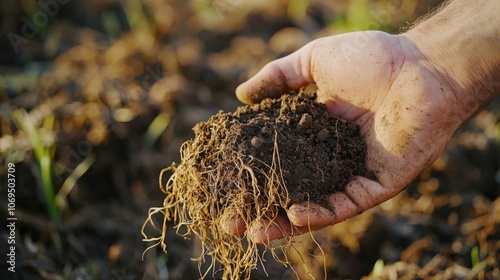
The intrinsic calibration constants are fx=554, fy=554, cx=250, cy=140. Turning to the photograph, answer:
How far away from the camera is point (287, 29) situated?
3445 mm

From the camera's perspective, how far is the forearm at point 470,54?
1.70m

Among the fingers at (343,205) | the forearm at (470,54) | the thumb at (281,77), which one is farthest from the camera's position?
the thumb at (281,77)

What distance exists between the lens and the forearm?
170cm

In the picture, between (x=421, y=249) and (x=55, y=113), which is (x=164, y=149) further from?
(x=421, y=249)

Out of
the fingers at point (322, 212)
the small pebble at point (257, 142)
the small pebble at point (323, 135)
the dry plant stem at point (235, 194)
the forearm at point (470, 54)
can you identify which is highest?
the forearm at point (470, 54)

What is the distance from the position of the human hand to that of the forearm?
0.03 m

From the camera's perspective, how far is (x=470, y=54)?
5.61ft

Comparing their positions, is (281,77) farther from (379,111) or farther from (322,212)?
(322,212)

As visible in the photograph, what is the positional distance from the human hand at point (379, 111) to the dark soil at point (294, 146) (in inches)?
1.7

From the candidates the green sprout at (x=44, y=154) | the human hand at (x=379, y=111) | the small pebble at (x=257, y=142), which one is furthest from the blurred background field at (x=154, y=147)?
the small pebble at (x=257, y=142)

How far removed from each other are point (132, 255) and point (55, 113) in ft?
2.97

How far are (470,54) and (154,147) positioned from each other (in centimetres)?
151

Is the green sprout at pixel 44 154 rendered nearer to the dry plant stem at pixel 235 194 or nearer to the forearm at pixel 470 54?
the dry plant stem at pixel 235 194

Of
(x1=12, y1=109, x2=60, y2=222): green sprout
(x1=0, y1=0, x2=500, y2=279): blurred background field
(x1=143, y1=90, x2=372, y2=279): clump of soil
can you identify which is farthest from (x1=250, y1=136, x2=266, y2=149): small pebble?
(x1=12, y1=109, x2=60, y2=222): green sprout
